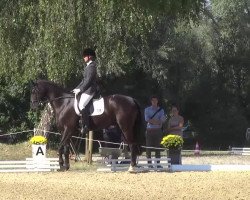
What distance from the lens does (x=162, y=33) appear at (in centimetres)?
2919

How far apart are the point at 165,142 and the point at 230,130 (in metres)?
21.7

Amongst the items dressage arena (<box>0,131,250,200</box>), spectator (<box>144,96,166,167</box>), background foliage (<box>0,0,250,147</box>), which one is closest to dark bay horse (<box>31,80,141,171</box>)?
dressage arena (<box>0,131,250,200</box>)

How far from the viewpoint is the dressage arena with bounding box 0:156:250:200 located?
10344mm

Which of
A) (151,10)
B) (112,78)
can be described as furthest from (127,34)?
(112,78)

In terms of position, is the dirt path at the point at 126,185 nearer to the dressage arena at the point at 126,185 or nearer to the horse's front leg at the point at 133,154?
the dressage arena at the point at 126,185

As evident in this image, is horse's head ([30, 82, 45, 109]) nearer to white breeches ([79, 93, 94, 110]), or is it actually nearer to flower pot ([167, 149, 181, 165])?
white breeches ([79, 93, 94, 110])

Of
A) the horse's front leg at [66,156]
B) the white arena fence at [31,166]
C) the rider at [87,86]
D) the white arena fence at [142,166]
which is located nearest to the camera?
the rider at [87,86]

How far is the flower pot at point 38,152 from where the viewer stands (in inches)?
542

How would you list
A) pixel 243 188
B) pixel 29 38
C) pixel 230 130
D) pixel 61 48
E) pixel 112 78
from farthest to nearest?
pixel 230 130 → pixel 112 78 → pixel 29 38 → pixel 61 48 → pixel 243 188

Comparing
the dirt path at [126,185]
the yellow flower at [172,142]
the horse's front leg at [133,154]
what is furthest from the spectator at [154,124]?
the dirt path at [126,185]

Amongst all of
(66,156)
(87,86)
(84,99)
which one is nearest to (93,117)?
(84,99)

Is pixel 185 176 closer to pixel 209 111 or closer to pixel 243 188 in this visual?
pixel 243 188

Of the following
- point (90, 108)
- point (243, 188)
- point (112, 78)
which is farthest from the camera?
point (112, 78)

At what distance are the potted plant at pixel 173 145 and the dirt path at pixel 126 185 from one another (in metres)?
1.25
